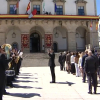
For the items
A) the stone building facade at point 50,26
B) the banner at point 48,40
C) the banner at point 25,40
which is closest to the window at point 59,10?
the stone building facade at point 50,26

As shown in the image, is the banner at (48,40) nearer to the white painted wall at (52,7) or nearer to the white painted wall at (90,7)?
the white painted wall at (52,7)

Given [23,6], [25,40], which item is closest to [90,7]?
[23,6]

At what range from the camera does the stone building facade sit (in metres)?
31.4

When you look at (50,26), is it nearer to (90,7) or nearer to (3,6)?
(90,7)

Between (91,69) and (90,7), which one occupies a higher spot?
(90,7)

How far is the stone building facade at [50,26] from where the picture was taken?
31359 mm

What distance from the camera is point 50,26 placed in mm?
32031

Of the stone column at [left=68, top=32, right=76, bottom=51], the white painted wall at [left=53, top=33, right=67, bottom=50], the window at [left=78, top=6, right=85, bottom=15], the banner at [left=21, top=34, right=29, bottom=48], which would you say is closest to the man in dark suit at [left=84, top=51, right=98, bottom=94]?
the banner at [left=21, top=34, right=29, bottom=48]

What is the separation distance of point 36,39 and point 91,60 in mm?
29234

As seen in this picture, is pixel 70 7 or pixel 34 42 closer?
pixel 70 7

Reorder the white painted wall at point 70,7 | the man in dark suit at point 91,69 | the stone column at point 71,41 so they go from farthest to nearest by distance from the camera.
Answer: the white painted wall at point 70,7
the stone column at point 71,41
the man in dark suit at point 91,69

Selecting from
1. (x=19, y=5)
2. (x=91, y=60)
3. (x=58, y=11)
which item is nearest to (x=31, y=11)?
(x=19, y=5)

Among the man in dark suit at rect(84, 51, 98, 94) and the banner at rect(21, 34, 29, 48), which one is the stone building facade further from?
the man in dark suit at rect(84, 51, 98, 94)

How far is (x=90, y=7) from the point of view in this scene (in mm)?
35281
